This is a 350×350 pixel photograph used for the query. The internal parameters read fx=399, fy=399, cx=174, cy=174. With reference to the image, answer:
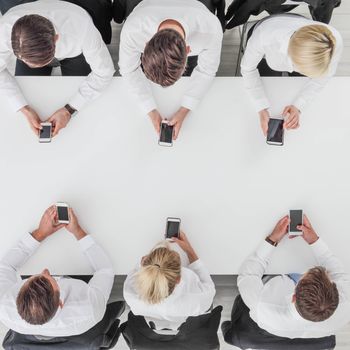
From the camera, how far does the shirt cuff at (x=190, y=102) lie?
1.67 m

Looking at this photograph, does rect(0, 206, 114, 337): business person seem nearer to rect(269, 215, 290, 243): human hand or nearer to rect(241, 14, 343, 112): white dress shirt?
rect(269, 215, 290, 243): human hand

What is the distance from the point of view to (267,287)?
5.33 feet

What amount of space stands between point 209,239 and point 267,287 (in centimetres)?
30

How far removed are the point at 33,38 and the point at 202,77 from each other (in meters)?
0.68

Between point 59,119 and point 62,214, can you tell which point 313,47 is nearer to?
point 59,119

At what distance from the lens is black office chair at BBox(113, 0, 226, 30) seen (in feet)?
5.95

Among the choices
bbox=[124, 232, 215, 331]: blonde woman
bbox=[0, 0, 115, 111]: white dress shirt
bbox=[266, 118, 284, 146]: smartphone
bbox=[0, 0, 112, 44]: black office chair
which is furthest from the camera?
bbox=[0, 0, 112, 44]: black office chair

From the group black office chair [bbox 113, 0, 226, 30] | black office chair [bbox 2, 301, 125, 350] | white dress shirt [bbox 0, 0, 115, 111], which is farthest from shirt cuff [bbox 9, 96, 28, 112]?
black office chair [bbox 2, 301, 125, 350]

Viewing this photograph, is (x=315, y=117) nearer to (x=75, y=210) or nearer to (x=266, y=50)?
(x=266, y=50)

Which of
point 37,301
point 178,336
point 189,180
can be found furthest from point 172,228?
point 37,301

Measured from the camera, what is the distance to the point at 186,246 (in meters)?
1.61

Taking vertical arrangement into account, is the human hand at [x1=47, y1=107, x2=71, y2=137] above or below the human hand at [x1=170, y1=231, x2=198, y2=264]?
above

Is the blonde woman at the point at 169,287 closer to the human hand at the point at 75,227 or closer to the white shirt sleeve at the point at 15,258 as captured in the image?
the human hand at the point at 75,227

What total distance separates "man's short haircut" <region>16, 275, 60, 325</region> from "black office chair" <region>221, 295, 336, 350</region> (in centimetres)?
79
